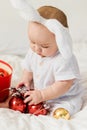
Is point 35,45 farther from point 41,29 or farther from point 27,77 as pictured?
point 27,77

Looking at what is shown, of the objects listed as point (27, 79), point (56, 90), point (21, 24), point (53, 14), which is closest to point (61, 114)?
point (56, 90)

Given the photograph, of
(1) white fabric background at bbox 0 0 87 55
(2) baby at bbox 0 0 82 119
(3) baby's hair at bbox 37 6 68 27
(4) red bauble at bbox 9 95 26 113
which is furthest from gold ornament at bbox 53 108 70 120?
(1) white fabric background at bbox 0 0 87 55

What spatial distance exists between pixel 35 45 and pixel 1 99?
9.0 inches

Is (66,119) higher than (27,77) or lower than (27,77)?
lower

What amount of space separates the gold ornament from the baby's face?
0.18 metres

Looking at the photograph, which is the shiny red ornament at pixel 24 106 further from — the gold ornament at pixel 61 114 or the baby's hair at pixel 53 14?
the baby's hair at pixel 53 14

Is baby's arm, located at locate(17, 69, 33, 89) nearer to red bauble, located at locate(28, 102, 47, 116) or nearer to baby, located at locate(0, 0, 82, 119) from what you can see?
baby, located at locate(0, 0, 82, 119)

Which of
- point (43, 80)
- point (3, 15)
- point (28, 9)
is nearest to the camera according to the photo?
point (28, 9)

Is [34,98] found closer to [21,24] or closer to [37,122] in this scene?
[37,122]

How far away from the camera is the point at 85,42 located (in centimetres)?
160

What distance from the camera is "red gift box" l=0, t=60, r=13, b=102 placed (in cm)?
113

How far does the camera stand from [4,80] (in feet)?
3.71

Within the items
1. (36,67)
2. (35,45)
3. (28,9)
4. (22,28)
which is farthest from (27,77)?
(22,28)

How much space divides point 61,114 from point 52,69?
0.48ft
